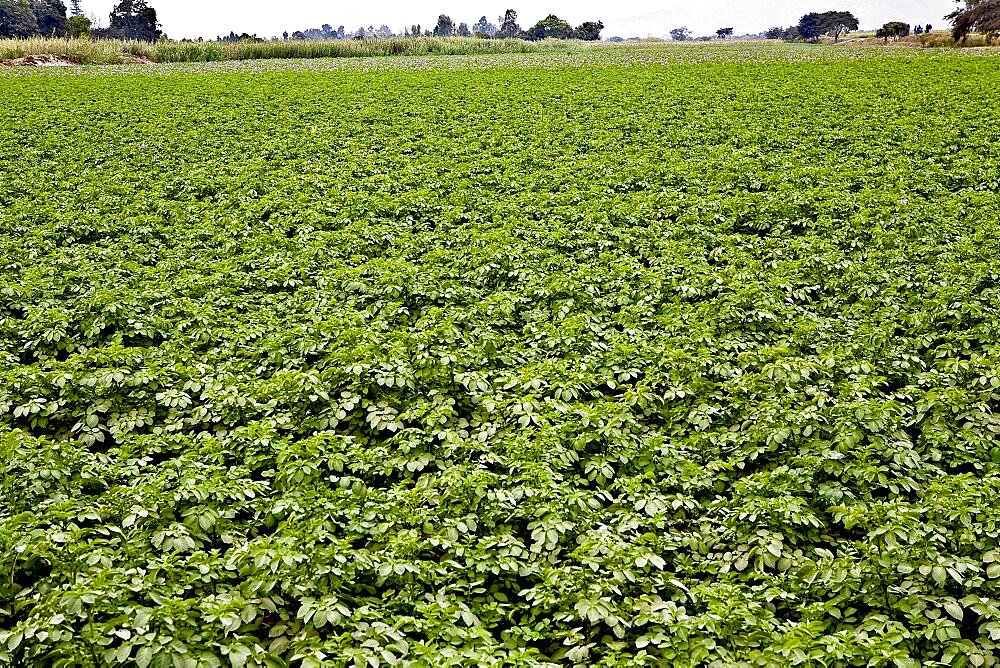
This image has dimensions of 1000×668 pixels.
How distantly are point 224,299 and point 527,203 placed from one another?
237 inches

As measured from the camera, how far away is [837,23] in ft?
391

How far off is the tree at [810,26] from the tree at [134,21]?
95.4m

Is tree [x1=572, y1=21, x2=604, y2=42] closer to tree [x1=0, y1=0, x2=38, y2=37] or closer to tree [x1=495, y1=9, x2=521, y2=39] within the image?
tree [x1=495, y1=9, x2=521, y2=39]

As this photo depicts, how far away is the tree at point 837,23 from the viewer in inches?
4683

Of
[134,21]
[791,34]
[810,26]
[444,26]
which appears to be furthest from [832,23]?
[134,21]

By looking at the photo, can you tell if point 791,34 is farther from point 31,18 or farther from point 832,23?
point 31,18

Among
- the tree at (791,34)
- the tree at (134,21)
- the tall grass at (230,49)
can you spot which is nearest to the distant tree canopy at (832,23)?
the tree at (791,34)

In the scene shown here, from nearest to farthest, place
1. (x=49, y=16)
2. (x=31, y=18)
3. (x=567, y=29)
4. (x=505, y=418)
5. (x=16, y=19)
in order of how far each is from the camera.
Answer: (x=505, y=418), (x=16, y=19), (x=31, y=18), (x=49, y=16), (x=567, y=29)

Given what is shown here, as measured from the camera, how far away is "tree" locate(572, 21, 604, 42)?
11631 cm

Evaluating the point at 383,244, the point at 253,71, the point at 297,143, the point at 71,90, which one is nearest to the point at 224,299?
the point at 383,244

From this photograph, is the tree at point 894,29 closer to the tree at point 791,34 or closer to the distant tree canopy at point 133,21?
the tree at point 791,34

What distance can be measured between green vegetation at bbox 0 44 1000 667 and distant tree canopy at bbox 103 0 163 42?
3694 inches

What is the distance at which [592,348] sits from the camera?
8.07 meters

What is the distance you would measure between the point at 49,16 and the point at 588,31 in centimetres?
7222
